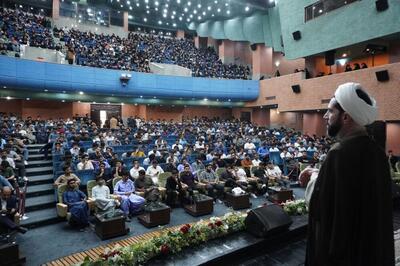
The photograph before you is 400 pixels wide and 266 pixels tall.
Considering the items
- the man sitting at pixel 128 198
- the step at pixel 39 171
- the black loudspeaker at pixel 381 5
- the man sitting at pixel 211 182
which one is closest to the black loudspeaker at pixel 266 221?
the man sitting at pixel 128 198

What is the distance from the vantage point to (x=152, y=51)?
77.3 ft

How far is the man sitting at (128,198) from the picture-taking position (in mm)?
6488

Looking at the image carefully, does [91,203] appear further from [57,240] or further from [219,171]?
[219,171]

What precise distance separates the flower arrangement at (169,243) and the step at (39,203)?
4.41m

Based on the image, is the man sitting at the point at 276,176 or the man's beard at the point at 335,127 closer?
the man's beard at the point at 335,127

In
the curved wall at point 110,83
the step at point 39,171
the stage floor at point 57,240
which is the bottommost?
the stage floor at point 57,240

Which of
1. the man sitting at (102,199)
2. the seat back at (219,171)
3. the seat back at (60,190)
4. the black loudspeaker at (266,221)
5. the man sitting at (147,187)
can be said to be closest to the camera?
the black loudspeaker at (266,221)

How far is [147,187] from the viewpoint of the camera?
7523 mm

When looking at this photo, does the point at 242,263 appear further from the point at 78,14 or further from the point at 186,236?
the point at 78,14

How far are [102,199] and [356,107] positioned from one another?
19.4ft

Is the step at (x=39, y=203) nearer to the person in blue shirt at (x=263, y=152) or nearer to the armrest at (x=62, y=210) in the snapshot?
the armrest at (x=62, y=210)

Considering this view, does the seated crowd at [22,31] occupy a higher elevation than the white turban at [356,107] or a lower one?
higher

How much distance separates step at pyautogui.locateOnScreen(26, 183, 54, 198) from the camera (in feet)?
23.4

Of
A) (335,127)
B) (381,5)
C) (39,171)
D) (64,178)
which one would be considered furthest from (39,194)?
(381,5)
